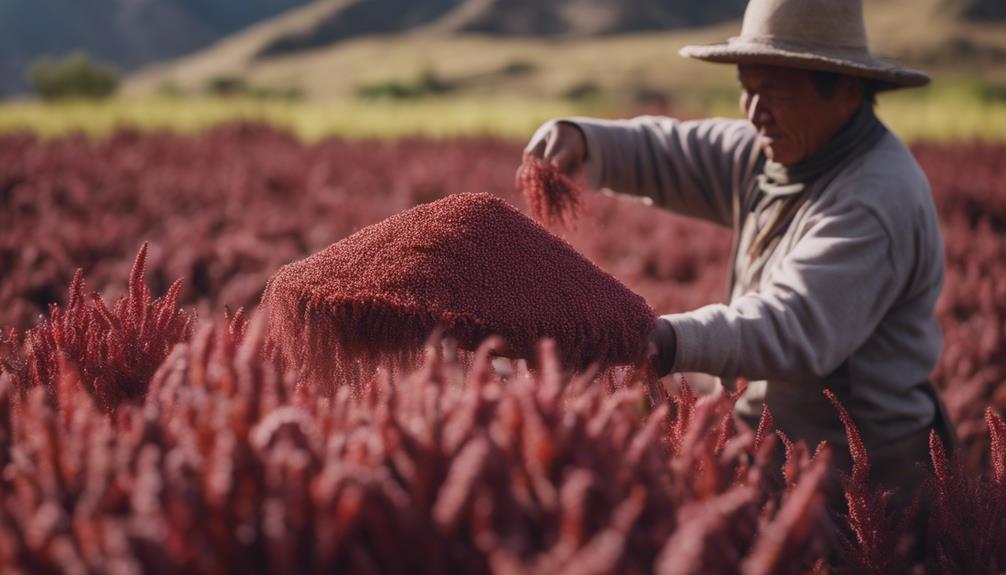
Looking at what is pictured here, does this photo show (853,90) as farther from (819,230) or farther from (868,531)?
(868,531)

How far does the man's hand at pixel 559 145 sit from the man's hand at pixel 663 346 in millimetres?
723

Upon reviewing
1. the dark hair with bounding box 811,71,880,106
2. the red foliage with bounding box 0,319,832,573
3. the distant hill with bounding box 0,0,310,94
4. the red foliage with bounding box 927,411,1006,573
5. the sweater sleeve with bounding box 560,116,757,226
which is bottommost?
the distant hill with bounding box 0,0,310,94

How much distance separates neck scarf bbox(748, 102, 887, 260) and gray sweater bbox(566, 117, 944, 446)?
1.0 inches

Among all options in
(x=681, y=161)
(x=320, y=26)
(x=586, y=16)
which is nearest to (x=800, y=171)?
(x=681, y=161)

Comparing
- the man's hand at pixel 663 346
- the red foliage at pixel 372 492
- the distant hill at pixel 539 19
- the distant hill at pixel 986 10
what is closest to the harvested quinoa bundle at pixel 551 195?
the man's hand at pixel 663 346

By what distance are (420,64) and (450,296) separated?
41.7 m

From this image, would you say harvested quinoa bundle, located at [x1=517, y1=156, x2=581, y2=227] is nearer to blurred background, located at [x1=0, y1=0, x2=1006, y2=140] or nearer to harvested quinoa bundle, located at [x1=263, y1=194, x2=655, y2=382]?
harvested quinoa bundle, located at [x1=263, y1=194, x2=655, y2=382]

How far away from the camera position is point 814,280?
204 centimetres

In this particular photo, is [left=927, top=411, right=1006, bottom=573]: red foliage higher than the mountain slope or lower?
higher

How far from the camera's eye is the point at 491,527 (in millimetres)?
921

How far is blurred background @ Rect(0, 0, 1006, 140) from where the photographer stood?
14727 millimetres

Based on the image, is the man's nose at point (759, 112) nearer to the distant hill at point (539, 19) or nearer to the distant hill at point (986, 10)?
the distant hill at point (986, 10)

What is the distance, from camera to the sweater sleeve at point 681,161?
2715mm

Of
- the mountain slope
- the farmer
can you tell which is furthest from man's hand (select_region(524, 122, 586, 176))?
the mountain slope
